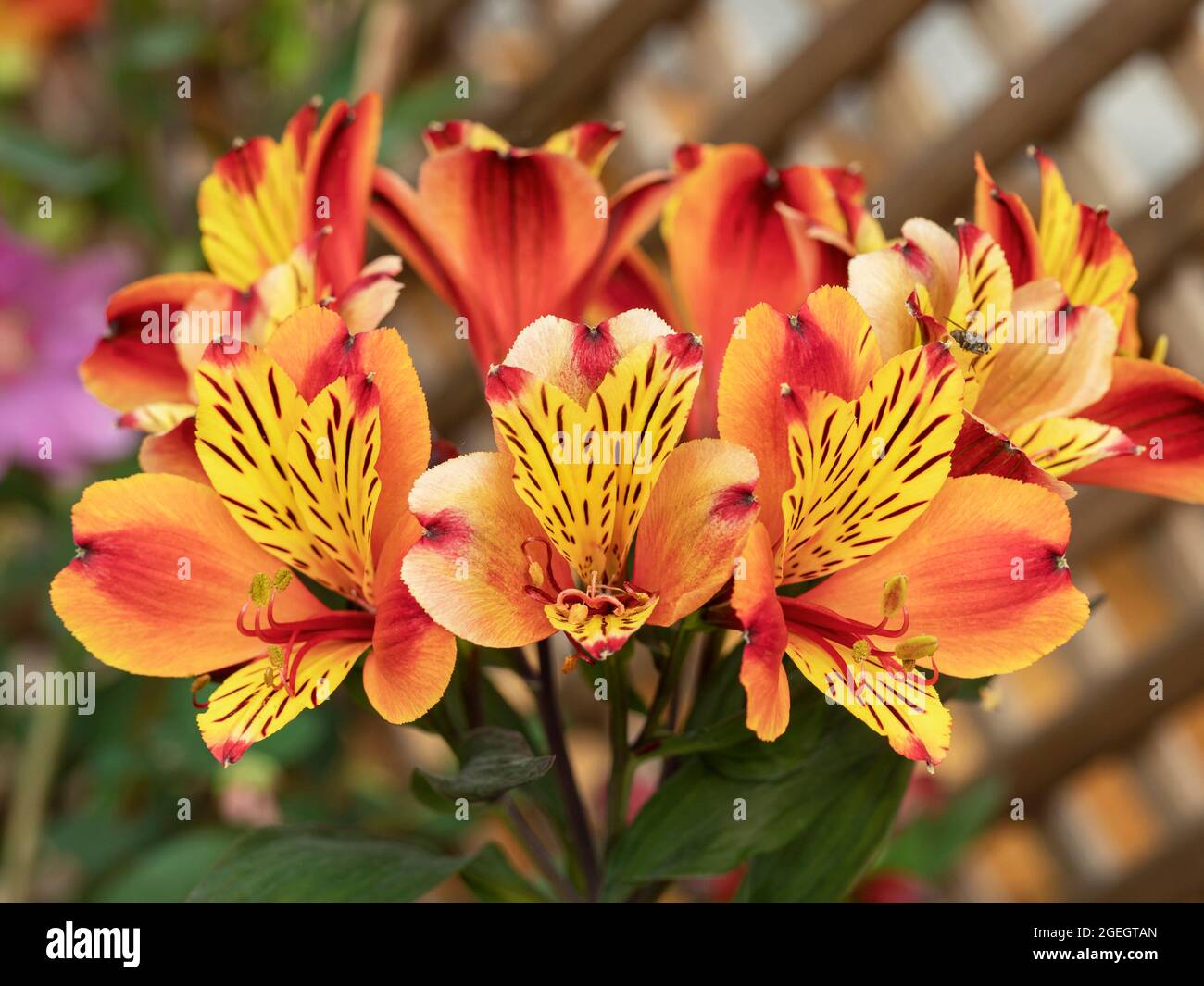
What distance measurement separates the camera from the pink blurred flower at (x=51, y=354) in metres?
0.68

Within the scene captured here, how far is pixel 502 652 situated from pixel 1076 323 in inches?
5.9

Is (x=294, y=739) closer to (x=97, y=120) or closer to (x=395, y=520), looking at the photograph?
(x=395, y=520)

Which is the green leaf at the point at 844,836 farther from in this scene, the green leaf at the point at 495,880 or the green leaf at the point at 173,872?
the green leaf at the point at 173,872

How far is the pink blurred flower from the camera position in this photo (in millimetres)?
676

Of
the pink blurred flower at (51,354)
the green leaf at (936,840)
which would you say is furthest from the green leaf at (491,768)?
the pink blurred flower at (51,354)

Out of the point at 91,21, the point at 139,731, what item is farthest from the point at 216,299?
the point at 91,21

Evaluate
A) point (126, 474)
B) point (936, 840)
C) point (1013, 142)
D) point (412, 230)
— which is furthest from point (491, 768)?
point (1013, 142)

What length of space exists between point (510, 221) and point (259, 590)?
11 centimetres

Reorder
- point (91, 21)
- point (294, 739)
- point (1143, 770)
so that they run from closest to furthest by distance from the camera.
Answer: point (294, 739), point (91, 21), point (1143, 770)

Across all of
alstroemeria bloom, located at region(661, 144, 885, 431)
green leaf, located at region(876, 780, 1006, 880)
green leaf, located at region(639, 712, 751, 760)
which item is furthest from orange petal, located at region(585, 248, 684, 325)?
green leaf, located at region(876, 780, 1006, 880)

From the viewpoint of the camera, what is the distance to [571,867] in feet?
0.99

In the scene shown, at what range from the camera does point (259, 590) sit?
0.76ft

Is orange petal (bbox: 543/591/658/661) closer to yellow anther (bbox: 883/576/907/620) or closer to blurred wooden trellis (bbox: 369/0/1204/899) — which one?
yellow anther (bbox: 883/576/907/620)

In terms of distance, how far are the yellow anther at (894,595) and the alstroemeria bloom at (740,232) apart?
0.28 ft
